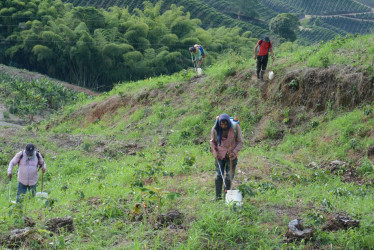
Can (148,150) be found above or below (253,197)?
below

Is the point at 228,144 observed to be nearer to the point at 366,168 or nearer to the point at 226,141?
the point at 226,141

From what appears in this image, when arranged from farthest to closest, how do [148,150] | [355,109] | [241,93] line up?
[241,93] → [148,150] → [355,109]

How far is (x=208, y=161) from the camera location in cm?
928

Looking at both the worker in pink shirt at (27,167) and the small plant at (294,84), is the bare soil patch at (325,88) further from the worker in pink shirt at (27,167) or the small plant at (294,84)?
the worker in pink shirt at (27,167)

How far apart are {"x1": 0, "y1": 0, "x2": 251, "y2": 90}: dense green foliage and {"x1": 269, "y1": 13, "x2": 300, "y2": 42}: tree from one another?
265 inches

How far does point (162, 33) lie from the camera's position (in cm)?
3641

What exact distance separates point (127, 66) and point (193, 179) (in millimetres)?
28542

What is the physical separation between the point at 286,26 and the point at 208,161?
38455mm

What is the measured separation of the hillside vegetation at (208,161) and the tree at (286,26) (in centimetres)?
3053

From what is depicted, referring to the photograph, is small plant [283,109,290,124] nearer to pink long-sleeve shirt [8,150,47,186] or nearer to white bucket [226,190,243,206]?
white bucket [226,190,243,206]

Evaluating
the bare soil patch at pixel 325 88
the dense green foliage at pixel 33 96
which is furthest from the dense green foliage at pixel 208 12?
the bare soil patch at pixel 325 88

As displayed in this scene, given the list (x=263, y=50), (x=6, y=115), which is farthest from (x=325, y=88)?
(x=6, y=115)

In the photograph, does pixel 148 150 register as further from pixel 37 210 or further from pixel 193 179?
pixel 37 210

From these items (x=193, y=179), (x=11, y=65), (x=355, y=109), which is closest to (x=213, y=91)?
(x=355, y=109)
